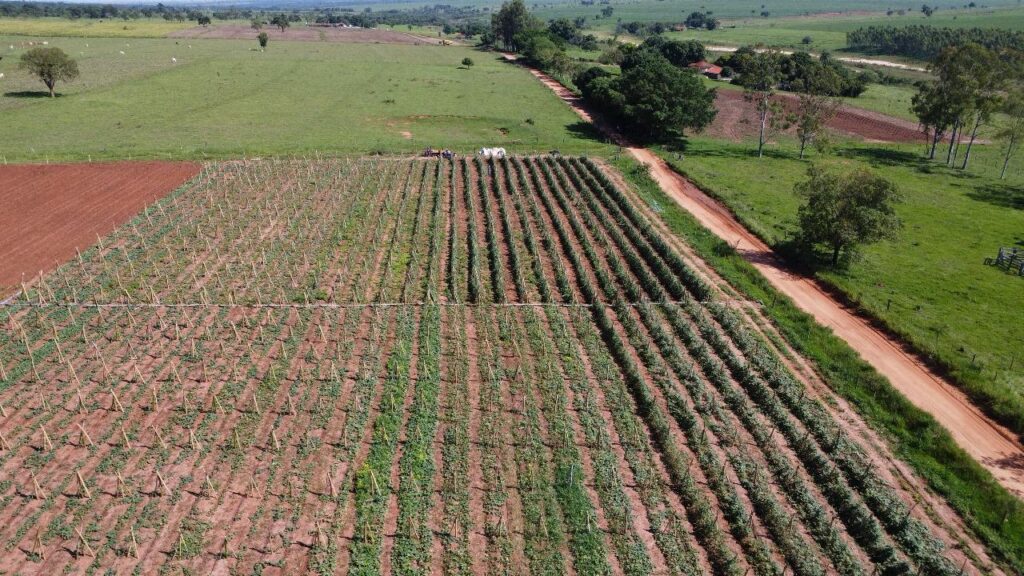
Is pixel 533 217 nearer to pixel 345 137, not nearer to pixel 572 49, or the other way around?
pixel 345 137

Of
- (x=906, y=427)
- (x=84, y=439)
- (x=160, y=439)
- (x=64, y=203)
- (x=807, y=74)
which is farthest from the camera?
(x=807, y=74)

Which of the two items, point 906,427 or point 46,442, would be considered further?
point 906,427

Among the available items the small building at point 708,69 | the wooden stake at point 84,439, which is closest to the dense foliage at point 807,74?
the small building at point 708,69

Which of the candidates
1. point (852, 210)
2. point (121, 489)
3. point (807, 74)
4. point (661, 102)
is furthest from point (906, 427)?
point (807, 74)

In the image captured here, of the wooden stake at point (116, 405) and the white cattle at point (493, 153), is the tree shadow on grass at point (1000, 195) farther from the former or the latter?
the wooden stake at point (116, 405)

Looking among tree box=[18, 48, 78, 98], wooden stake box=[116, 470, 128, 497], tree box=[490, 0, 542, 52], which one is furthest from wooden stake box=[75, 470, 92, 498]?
tree box=[490, 0, 542, 52]

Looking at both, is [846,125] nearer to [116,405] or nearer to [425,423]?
[425,423]

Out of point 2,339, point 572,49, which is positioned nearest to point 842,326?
point 2,339
